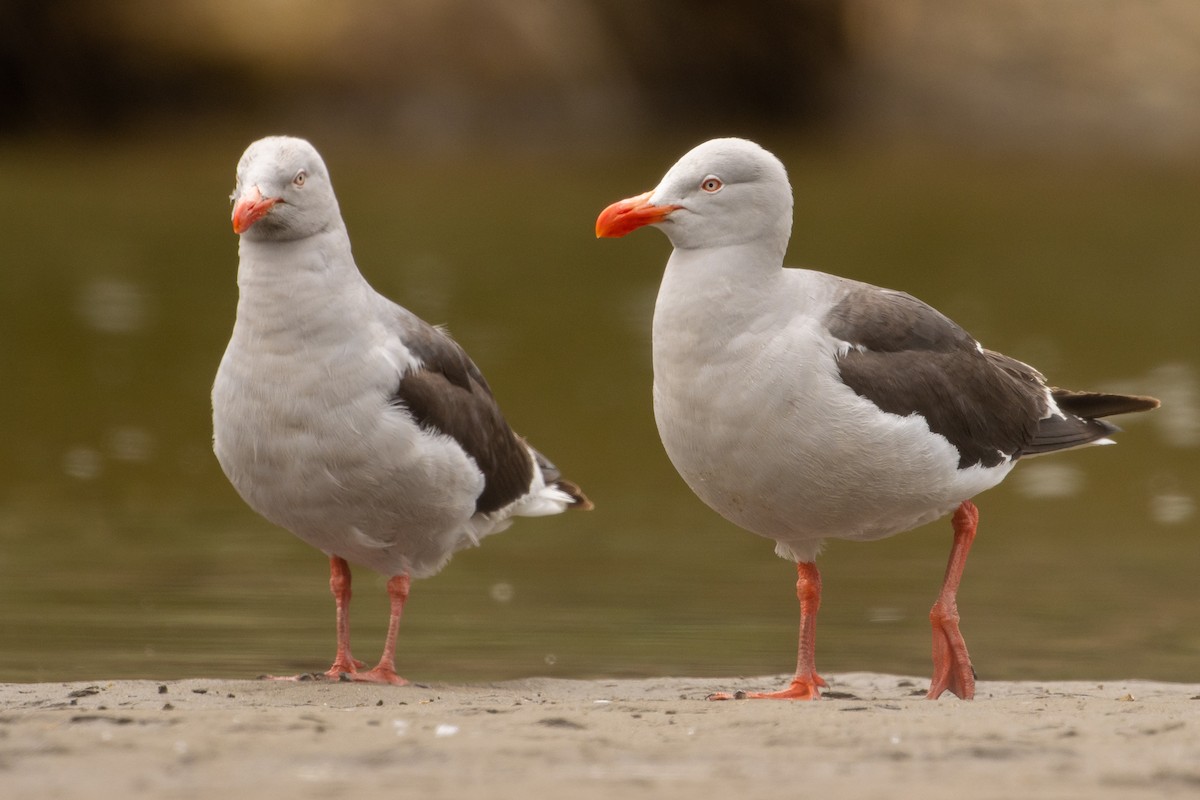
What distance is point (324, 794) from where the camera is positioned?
17.3ft

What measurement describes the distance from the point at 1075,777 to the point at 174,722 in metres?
2.67

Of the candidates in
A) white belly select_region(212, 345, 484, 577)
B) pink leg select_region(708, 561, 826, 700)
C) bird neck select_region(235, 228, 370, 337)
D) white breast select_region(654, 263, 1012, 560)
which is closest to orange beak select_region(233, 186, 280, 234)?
bird neck select_region(235, 228, 370, 337)

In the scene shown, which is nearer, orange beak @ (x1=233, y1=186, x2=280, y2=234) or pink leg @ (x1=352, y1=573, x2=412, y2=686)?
orange beak @ (x1=233, y1=186, x2=280, y2=234)

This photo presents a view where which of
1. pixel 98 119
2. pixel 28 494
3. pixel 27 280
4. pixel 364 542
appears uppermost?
pixel 98 119

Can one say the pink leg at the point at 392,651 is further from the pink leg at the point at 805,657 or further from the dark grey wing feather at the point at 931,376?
the dark grey wing feather at the point at 931,376

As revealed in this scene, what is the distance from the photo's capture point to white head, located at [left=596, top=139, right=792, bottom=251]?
777 cm

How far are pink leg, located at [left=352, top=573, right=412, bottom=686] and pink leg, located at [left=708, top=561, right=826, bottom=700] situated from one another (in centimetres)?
133

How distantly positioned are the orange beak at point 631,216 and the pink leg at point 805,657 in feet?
5.44

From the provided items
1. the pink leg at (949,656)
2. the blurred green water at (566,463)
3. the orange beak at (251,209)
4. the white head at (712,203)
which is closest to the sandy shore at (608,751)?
the pink leg at (949,656)

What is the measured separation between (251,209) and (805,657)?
9.43 ft

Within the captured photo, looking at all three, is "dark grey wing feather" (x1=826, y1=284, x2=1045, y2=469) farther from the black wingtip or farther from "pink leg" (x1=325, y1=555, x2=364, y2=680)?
"pink leg" (x1=325, y1=555, x2=364, y2=680)

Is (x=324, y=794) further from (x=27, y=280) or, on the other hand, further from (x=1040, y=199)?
(x=1040, y=199)

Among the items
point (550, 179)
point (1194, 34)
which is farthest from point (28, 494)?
point (1194, 34)

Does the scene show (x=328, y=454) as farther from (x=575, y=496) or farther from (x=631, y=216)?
(x=575, y=496)
